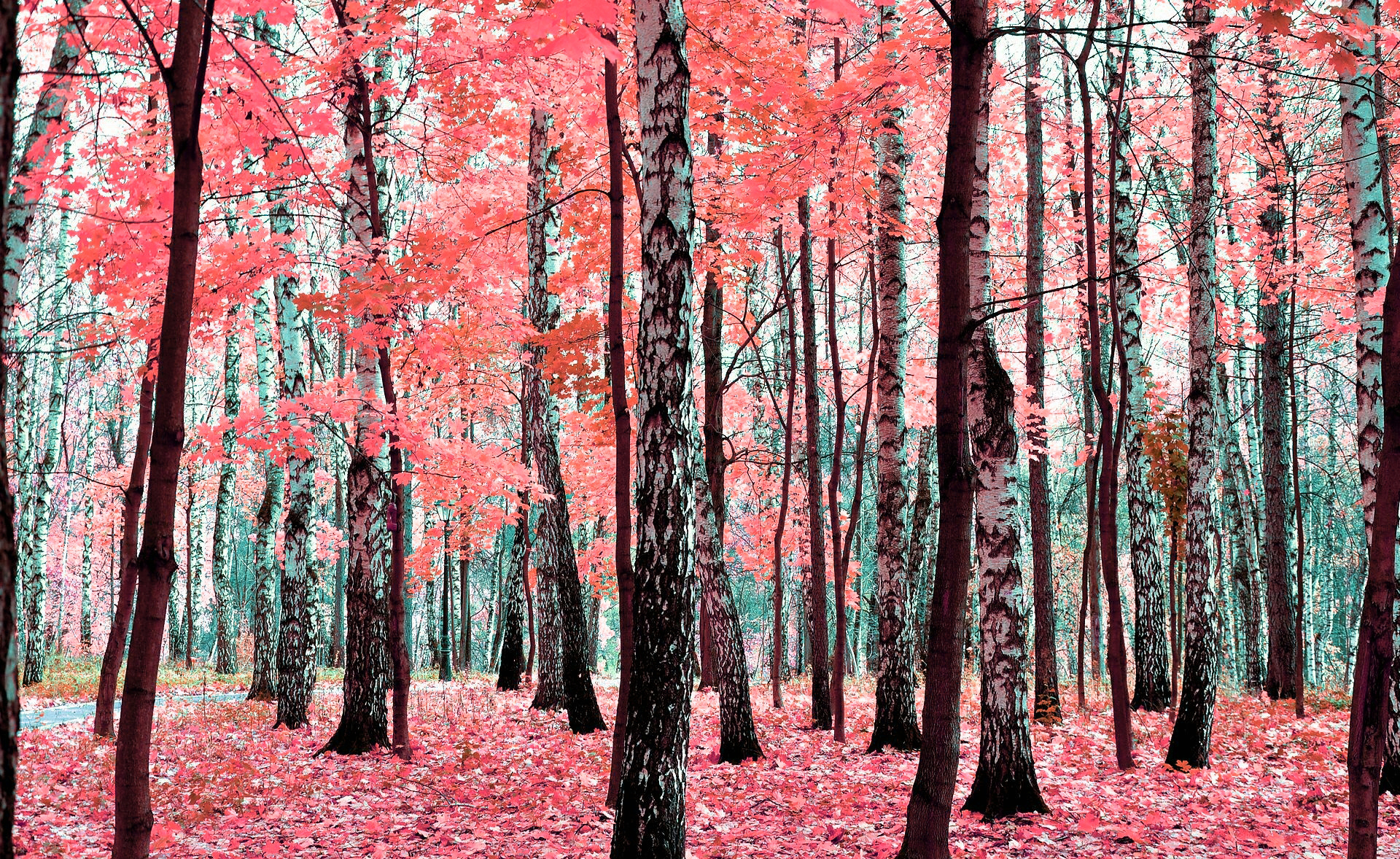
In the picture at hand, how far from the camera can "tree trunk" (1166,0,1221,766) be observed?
734cm

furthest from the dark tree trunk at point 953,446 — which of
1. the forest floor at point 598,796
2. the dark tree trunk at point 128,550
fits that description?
the dark tree trunk at point 128,550

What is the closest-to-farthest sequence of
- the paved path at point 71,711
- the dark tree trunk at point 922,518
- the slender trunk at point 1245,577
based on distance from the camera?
the paved path at point 71,711, the slender trunk at point 1245,577, the dark tree trunk at point 922,518

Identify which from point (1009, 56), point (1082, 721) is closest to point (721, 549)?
point (1082, 721)

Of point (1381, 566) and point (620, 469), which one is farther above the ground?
point (620, 469)

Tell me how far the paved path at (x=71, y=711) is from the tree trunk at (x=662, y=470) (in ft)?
27.8

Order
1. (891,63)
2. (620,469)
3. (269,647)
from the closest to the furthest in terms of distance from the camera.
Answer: (891,63) → (620,469) → (269,647)

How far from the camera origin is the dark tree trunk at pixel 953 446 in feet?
Answer: 10.3

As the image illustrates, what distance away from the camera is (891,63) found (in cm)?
389

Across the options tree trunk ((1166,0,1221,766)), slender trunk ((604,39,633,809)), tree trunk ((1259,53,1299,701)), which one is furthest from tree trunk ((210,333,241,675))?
tree trunk ((1259,53,1299,701))

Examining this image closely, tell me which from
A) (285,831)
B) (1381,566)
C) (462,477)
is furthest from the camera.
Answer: (462,477)

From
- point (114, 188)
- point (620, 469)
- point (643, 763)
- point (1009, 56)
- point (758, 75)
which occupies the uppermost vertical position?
point (1009, 56)

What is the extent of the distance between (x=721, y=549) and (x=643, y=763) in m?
4.49

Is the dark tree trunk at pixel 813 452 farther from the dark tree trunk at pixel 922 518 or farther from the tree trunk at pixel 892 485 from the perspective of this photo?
the dark tree trunk at pixel 922 518

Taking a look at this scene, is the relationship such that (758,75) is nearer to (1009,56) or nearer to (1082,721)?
(1009,56)
